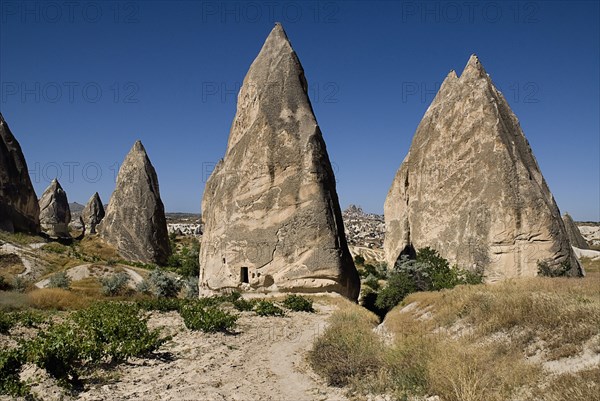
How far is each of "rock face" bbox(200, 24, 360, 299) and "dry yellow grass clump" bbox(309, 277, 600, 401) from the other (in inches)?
214

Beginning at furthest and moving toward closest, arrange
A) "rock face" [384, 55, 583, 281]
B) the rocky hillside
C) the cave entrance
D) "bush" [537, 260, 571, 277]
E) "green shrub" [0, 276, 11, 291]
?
the rocky hillside, "rock face" [384, 55, 583, 281], "bush" [537, 260, 571, 277], "green shrub" [0, 276, 11, 291], the cave entrance

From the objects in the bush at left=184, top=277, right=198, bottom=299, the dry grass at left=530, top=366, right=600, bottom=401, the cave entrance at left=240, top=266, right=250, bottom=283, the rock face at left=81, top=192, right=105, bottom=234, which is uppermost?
the rock face at left=81, top=192, right=105, bottom=234

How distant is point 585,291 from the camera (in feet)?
24.9

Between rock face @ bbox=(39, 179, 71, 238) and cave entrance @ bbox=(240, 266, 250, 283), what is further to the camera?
rock face @ bbox=(39, 179, 71, 238)

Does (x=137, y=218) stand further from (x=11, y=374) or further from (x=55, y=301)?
(x=11, y=374)

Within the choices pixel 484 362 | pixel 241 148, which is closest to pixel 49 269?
pixel 241 148

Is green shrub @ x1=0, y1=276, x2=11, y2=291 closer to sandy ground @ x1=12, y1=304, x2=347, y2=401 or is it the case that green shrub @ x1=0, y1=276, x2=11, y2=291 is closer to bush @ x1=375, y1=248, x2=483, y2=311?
sandy ground @ x1=12, y1=304, x2=347, y2=401

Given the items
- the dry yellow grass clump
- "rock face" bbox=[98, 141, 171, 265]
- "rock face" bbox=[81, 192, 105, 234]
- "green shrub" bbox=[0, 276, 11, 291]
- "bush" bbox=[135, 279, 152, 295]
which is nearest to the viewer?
the dry yellow grass clump

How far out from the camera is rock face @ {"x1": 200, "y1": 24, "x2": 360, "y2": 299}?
1288cm

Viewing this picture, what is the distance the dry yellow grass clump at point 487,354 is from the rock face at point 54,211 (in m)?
37.7

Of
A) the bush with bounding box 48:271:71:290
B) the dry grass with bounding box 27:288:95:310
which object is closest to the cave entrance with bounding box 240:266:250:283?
the dry grass with bounding box 27:288:95:310

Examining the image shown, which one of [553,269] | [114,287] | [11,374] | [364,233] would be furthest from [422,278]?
[364,233]

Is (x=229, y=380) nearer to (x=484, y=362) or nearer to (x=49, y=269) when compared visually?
(x=484, y=362)

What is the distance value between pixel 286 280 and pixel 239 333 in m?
4.68
